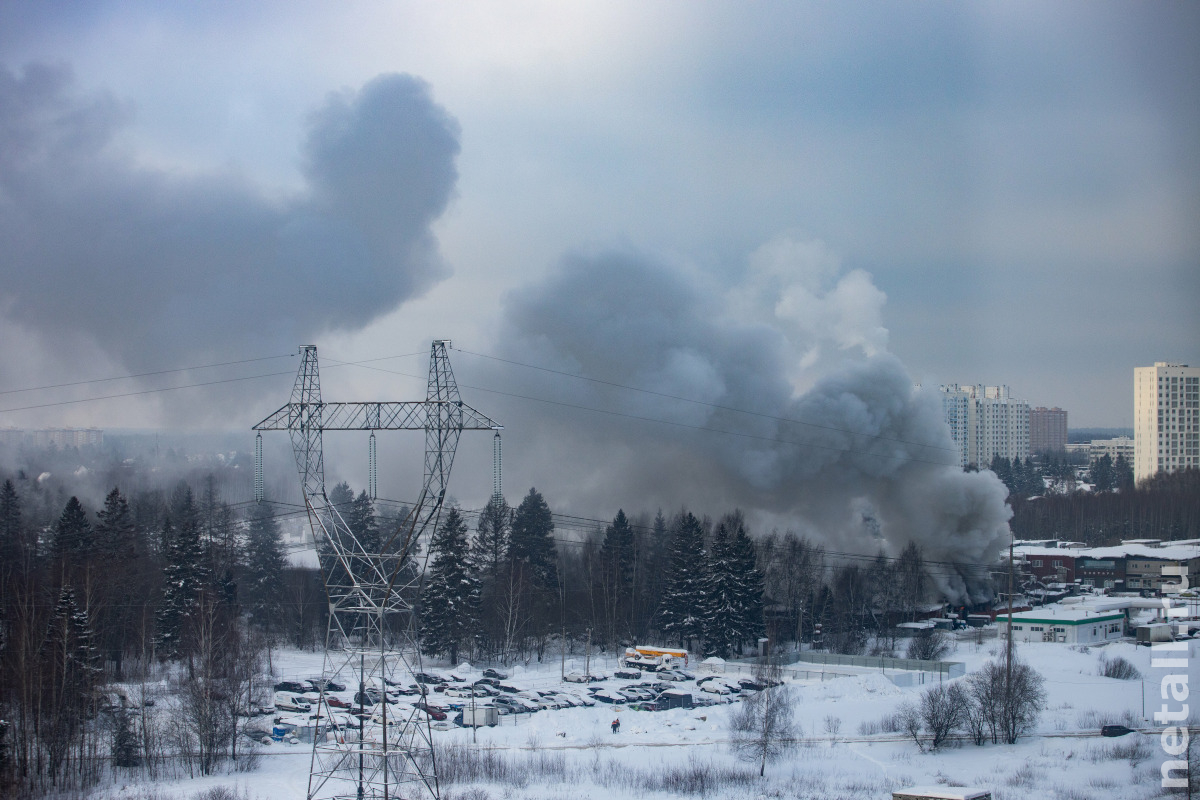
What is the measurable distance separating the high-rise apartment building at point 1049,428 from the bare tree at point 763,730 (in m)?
123

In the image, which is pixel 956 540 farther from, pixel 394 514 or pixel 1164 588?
pixel 394 514

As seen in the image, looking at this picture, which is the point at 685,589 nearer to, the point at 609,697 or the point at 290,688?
the point at 609,697

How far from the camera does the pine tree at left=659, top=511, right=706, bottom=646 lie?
42.5m

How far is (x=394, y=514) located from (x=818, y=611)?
29.4 m

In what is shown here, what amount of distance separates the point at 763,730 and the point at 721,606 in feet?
46.5

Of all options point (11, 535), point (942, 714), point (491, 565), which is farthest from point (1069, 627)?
point (11, 535)

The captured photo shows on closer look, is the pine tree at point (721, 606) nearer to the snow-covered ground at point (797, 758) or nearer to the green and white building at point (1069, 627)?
the snow-covered ground at point (797, 758)

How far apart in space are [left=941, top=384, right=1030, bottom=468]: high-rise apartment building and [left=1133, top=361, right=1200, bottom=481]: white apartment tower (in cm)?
6500

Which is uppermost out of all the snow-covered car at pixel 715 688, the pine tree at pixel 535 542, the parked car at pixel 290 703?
the pine tree at pixel 535 542

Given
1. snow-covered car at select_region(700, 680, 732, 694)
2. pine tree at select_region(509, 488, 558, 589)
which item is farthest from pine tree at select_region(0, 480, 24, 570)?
snow-covered car at select_region(700, 680, 732, 694)

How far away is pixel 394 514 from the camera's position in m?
66.6

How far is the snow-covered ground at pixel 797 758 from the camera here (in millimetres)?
24094

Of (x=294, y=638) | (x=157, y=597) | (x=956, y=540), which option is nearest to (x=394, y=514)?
(x=294, y=638)

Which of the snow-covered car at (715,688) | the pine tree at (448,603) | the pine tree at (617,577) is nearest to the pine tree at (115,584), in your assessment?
the pine tree at (448,603)
